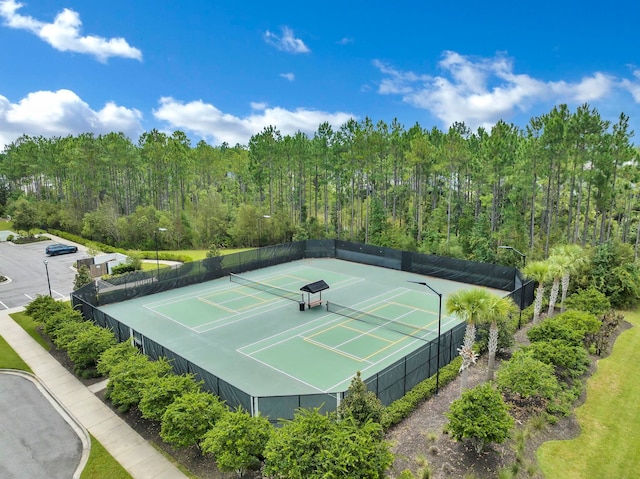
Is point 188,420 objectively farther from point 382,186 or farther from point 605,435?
point 382,186

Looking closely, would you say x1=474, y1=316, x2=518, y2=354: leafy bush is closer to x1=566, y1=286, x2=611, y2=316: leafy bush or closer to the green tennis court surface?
the green tennis court surface

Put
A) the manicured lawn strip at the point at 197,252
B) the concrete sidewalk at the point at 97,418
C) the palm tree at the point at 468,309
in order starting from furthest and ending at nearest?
1. the manicured lawn strip at the point at 197,252
2. the palm tree at the point at 468,309
3. the concrete sidewalk at the point at 97,418

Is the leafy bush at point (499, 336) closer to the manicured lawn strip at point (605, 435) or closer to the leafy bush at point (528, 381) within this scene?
the leafy bush at point (528, 381)

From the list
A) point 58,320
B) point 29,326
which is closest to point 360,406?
point 58,320

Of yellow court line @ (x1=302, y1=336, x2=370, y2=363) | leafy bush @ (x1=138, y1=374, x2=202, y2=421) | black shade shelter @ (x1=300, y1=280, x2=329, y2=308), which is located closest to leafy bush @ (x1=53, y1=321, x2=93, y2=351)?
leafy bush @ (x1=138, y1=374, x2=202, y2=421)

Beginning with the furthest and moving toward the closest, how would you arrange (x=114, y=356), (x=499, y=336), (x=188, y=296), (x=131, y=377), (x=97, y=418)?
1. (x=188, y=296)
2. (x=499, y=336)
3. (x=114, y=356)
4. (x=97, y=418)
5. (x=131, y=377)

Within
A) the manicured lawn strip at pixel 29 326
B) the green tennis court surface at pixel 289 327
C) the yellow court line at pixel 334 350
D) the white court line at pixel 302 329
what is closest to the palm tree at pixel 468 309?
the green tennis court surface at pixel 289 327
